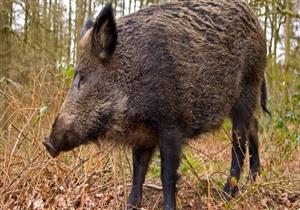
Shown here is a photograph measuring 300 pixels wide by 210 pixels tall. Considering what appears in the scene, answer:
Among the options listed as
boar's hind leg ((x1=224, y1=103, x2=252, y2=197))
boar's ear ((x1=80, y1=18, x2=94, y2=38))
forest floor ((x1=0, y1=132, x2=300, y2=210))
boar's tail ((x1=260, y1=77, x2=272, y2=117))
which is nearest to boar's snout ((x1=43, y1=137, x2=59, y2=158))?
forest floor ((x1=0, y1=132, x2=300, y2=210))

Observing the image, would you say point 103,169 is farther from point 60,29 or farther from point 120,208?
point 60,29

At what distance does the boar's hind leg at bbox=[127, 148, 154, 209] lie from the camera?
4363mm

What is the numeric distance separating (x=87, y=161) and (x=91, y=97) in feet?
4.36

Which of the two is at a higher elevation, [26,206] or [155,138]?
[155,138]

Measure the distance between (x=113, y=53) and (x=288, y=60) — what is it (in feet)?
29.4

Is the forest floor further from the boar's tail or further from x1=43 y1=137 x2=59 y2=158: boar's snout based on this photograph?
the boar's tail

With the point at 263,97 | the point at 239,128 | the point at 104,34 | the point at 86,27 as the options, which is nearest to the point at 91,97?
the point at 104,34

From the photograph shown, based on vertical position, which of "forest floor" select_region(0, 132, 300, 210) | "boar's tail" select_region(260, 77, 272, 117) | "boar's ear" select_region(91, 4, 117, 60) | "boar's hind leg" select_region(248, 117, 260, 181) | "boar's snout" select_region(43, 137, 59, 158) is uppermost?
"boar's ear" select_region(91, 4, 117, 60)

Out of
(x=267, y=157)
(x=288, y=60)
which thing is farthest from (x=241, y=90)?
(x=288, y=60)

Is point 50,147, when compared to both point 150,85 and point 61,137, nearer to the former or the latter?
point 61,137

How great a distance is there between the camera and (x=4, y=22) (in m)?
11.6

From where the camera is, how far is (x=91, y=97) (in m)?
3.99

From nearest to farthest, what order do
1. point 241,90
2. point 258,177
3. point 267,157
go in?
point 241,90
point 258,177
point 267,157

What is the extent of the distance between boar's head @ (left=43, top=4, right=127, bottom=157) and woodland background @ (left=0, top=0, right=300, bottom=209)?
13.8 inches
